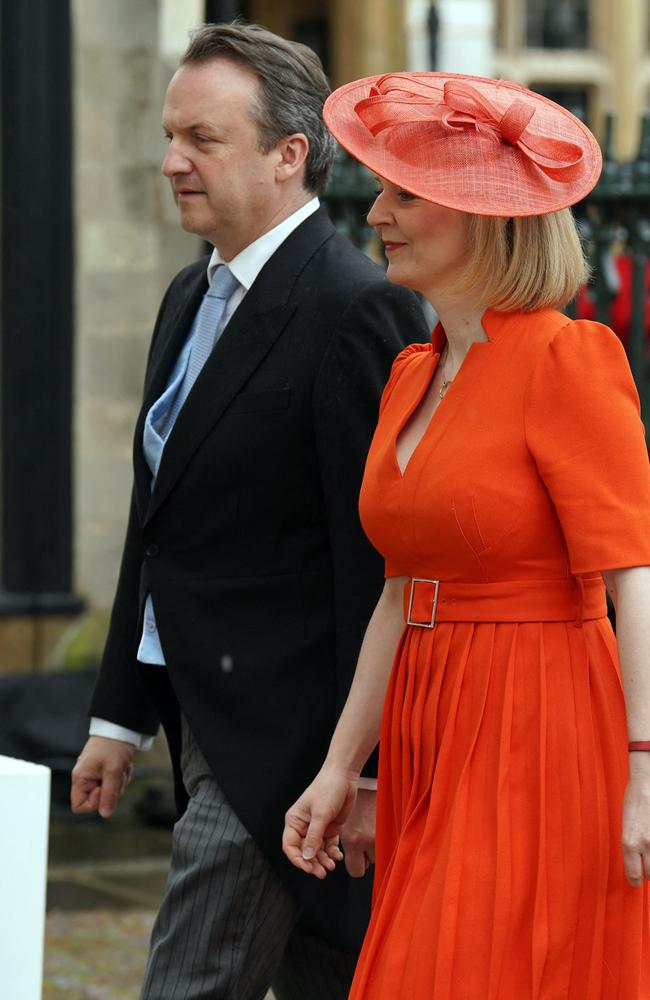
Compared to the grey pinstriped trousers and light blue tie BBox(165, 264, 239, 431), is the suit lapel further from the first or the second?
the grey pinstriped trousers

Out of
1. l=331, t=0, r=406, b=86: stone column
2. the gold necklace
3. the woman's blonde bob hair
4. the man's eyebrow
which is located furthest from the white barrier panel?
l=331, t=0, r=406, b=86: stone column

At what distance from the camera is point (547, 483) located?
262 centimetres

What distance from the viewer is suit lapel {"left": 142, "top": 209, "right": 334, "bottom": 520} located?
3.22m

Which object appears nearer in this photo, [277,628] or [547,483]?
[547,483]

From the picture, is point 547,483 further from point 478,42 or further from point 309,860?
point 478,42

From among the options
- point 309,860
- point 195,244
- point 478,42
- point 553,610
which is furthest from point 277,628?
point 478,42

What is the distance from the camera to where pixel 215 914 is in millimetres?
3129

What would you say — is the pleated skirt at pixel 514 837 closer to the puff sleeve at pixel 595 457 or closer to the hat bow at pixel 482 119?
the puff sleeve at pixel 595 457

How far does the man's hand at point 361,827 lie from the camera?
121 inches

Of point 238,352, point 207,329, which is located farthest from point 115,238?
point 238,352

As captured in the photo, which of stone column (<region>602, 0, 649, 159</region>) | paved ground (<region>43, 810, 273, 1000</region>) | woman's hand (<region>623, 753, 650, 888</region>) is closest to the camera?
woman's hand (<region>623, 753, 650, 888</region>)

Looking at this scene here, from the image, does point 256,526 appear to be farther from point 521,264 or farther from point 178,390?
point 521,264

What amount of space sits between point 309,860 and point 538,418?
78cm

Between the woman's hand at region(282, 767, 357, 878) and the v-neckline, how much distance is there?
0.49m
